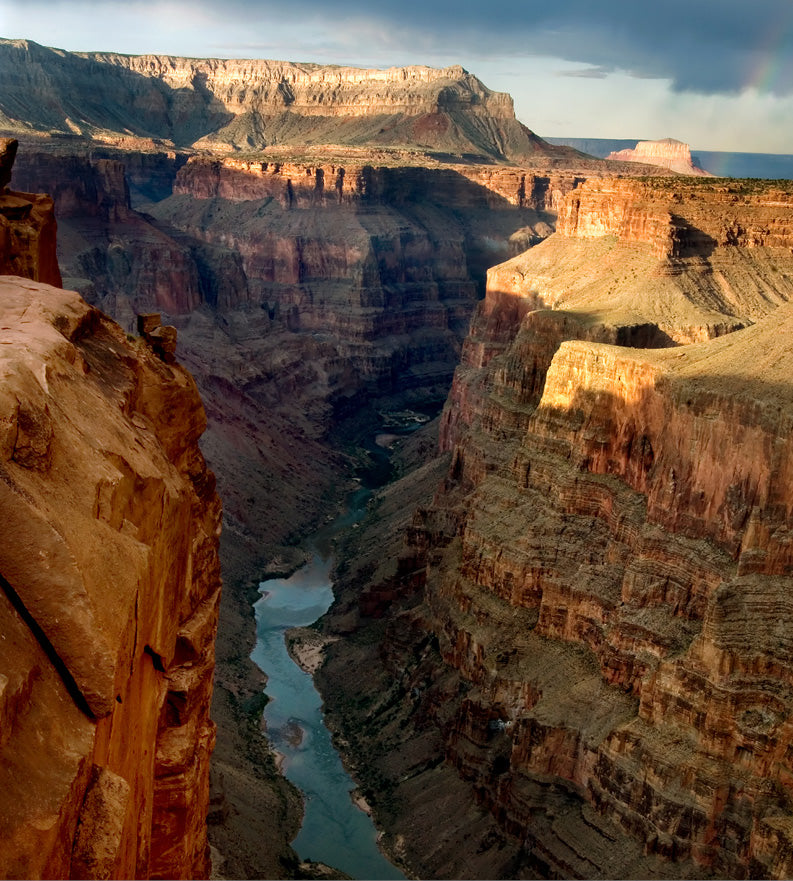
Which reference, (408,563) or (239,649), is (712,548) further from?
(239,649)

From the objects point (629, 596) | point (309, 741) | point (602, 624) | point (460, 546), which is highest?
point (629, 596)


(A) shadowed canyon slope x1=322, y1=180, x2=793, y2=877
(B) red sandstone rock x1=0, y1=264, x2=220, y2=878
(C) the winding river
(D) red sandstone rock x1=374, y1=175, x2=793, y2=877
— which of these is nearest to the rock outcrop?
(B) red sandstone rock x1=0, y1=264, x2=220, y2=878

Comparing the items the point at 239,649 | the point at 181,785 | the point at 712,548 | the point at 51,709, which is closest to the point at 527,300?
the point at 239,649

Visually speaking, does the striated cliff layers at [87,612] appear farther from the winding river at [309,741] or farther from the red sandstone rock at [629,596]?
the winding river at [309,741]

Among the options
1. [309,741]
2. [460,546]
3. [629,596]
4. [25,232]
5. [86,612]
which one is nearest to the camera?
[86,612]

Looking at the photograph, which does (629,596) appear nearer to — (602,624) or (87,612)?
(602,624)

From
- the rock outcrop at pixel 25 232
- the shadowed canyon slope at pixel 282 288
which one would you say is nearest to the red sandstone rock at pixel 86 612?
the rock outcrop at pixel 25 232

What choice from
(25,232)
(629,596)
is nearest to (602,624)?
(629,596)
